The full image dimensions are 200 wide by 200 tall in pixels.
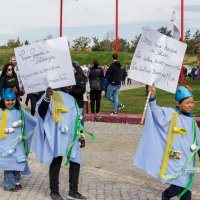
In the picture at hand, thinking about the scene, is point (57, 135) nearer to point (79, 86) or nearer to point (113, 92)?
point (79, 86)

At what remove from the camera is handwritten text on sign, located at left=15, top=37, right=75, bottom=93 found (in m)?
6.60

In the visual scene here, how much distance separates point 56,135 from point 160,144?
52.0 inches

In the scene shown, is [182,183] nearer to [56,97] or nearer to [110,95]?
[56,97]

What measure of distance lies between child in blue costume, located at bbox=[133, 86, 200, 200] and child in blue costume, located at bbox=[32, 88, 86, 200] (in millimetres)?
949

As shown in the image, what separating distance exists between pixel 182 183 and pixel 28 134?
7.54ft

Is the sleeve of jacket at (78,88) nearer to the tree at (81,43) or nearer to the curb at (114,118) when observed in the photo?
the curb at (114,118)

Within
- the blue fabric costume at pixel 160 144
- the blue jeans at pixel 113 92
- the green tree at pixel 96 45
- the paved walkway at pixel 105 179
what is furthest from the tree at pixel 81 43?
the blue fabric costume at pixel 160 144

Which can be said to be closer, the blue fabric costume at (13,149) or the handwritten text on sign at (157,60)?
the handwritten text on sign at (157,60)

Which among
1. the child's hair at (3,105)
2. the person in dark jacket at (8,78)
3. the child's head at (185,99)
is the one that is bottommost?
the person in dark jacket at (8,78)

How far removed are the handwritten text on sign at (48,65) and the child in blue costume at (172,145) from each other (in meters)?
1.14

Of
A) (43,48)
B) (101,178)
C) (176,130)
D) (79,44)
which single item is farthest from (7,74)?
(79,44)

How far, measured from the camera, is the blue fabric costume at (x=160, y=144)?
577cm

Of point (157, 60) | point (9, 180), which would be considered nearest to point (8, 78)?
point (9, 180)

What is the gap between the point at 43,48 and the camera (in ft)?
21.7
